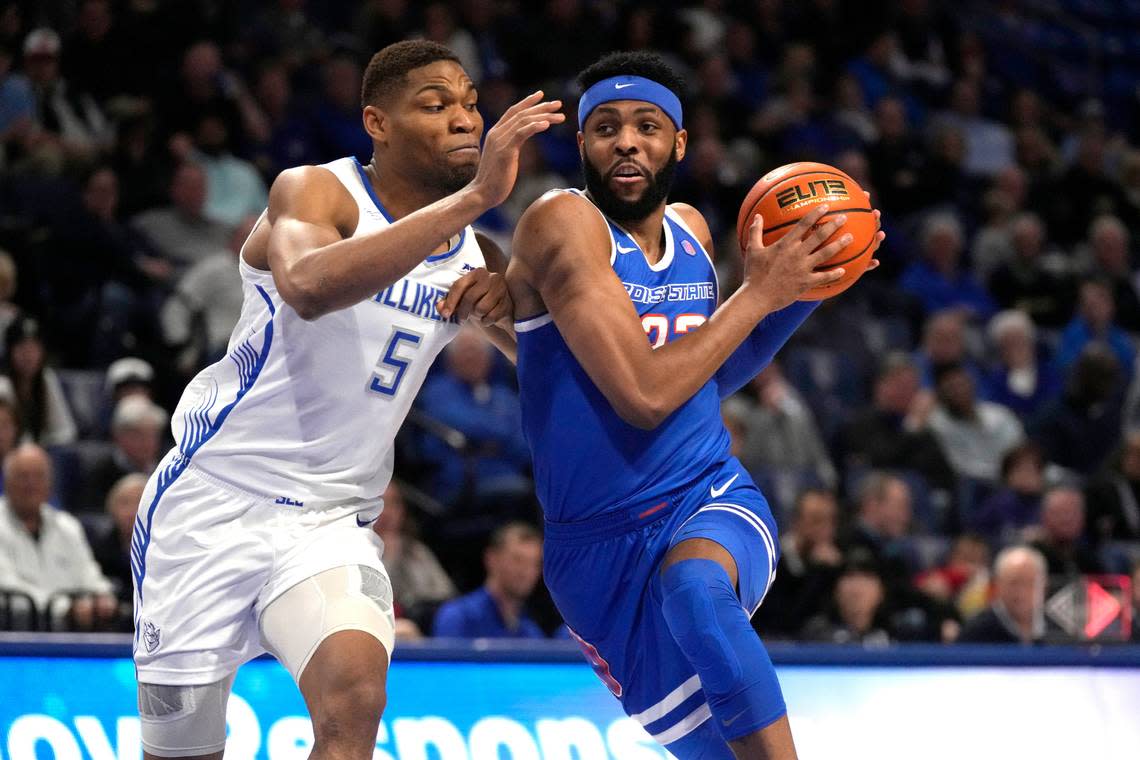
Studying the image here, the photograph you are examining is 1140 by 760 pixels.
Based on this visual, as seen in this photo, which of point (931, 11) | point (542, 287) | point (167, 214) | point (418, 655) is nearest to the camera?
point (542, 287)

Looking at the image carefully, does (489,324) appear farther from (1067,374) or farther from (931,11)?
(931,11)

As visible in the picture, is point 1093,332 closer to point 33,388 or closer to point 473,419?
point 473,419

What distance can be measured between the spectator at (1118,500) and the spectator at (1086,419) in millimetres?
1064

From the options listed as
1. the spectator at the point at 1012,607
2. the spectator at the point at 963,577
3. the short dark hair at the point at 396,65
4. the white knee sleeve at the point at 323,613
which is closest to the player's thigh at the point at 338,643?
the white knee sleeve at the point at 323,613

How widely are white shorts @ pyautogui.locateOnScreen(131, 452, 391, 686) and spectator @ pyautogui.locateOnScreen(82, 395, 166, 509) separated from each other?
4.03 m

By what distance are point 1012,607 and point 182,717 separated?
5.12 m

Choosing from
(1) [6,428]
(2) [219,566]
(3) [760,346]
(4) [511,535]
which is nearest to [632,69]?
(3) [760,346]

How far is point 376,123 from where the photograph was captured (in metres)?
4.69

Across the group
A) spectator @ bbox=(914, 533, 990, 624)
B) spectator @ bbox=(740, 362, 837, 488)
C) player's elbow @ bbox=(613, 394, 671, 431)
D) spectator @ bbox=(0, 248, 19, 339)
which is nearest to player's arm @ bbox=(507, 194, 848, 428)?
player's elbow @ bbox=(613, 394, 671, 431)

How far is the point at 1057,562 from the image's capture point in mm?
9594

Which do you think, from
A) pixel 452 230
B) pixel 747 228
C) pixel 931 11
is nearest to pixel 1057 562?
pixel 747 228

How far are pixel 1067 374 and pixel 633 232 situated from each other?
9.02 m

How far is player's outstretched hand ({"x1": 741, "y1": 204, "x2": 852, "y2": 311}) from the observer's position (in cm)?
443

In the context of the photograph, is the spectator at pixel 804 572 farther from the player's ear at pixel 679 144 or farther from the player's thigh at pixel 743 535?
the player's ear at pixel 679 144
